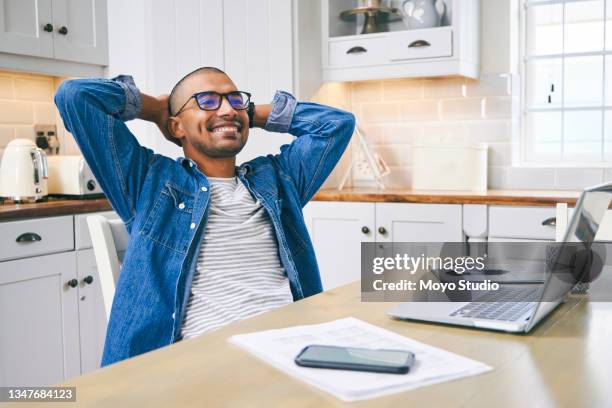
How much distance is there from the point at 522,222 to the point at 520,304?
1.88m

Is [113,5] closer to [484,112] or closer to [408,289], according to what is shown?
[484,112]

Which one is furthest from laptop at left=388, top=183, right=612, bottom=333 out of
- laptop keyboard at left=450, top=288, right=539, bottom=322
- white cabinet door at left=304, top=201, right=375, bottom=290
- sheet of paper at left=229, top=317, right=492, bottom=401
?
white cabinet door at left=304, top=201, right=375, bottom=290

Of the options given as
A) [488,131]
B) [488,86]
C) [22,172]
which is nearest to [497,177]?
[488,131]

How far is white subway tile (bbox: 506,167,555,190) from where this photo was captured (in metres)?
3.73

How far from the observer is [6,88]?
11.6ft

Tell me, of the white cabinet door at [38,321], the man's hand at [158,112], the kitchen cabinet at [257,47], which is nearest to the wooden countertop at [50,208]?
the white cabinet door at [38,321]

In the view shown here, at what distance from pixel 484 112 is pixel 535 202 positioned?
89 centimetres

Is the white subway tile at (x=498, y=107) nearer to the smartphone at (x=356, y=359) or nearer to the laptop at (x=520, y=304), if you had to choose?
the laptop at (x=520, y=304)

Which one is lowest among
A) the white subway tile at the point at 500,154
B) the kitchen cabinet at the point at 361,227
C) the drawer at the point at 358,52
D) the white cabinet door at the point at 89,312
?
the white cabinet door at the point at 89,312

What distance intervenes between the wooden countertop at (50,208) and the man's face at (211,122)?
113 cm

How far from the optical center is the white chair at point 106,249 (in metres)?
1.68

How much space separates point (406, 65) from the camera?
3.70 m

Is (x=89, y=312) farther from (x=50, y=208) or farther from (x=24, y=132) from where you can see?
(x=24, y=132)

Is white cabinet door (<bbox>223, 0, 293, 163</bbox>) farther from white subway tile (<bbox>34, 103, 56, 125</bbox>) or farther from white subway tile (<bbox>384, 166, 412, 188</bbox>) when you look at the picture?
white subway tile (<bbox>34, 103, 56, 125</bbox>)
